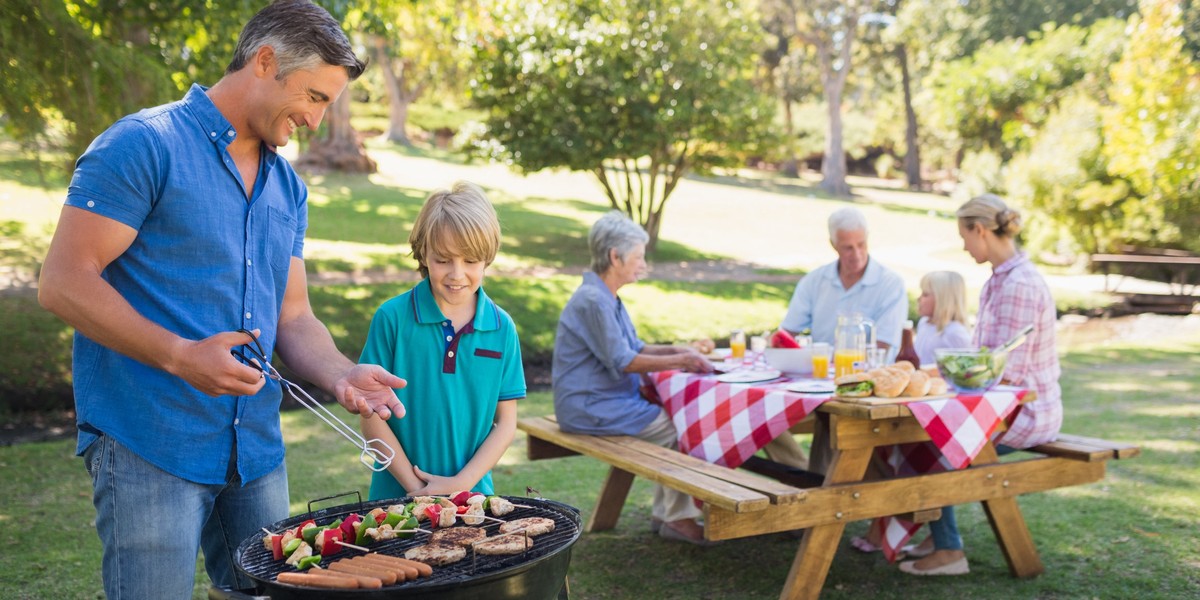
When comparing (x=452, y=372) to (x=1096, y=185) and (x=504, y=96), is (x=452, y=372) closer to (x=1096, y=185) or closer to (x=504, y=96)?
(x=504, y=96)

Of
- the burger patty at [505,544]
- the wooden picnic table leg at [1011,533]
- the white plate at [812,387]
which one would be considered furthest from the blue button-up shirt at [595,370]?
the burger patty at [505,544]

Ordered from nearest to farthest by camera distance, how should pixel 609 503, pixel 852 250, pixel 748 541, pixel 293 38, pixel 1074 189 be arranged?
pixel 293 38 → pixel 748 541 → pixel 609 503 → pixel 852 250 → pixel 1074 189

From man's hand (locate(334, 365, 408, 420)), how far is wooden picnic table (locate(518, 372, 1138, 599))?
1928 mm

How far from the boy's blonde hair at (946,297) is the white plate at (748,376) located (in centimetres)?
133

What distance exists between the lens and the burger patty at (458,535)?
2486mm

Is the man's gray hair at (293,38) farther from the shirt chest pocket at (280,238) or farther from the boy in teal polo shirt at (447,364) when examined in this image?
the boy in teal polo shirt at (447,364)

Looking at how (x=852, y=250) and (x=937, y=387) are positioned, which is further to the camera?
(x=852, y=250)

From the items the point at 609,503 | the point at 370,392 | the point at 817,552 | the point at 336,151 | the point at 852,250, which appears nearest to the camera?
the point at 370,392

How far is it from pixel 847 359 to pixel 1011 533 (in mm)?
1122

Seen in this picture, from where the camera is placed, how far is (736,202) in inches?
1163

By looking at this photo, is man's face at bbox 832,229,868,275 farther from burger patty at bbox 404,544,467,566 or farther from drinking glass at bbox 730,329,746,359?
burger patty at bbox 404,544,467,566

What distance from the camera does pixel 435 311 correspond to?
3.17 metres

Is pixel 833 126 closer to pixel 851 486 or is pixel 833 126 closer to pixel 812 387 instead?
pixel 812 387

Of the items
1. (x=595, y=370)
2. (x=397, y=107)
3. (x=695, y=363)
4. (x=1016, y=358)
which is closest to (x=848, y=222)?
(x=1016, y=358)
